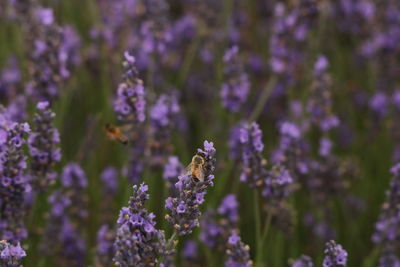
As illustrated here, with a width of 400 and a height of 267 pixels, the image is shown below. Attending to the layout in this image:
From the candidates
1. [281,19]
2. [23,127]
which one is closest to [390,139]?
[281,19]

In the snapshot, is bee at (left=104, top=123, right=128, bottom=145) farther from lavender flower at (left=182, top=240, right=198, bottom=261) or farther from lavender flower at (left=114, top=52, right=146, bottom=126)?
lavender flower at (left=182, top=240, right=198, bottom=261)

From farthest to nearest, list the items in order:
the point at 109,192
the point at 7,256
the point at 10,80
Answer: the point at 10,80
the point at 109,192
the point at 7,256

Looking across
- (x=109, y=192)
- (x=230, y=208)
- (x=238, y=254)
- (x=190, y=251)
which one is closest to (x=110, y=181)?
(x=109, y=192)

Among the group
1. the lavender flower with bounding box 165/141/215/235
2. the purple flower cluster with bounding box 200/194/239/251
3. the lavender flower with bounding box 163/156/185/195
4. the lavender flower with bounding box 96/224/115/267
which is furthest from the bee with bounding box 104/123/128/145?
the lavender flower with bounding box 165/141/215/235

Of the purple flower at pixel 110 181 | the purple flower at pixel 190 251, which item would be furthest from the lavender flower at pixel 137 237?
the purple flower at pixel 110 181

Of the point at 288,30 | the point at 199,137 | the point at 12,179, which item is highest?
the point at 288,30

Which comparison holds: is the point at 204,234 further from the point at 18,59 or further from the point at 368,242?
the point at 18,59

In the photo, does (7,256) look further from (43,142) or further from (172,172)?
(172,172)

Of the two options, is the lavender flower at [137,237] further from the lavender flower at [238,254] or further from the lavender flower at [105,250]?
the lavender flower at [105,250]
